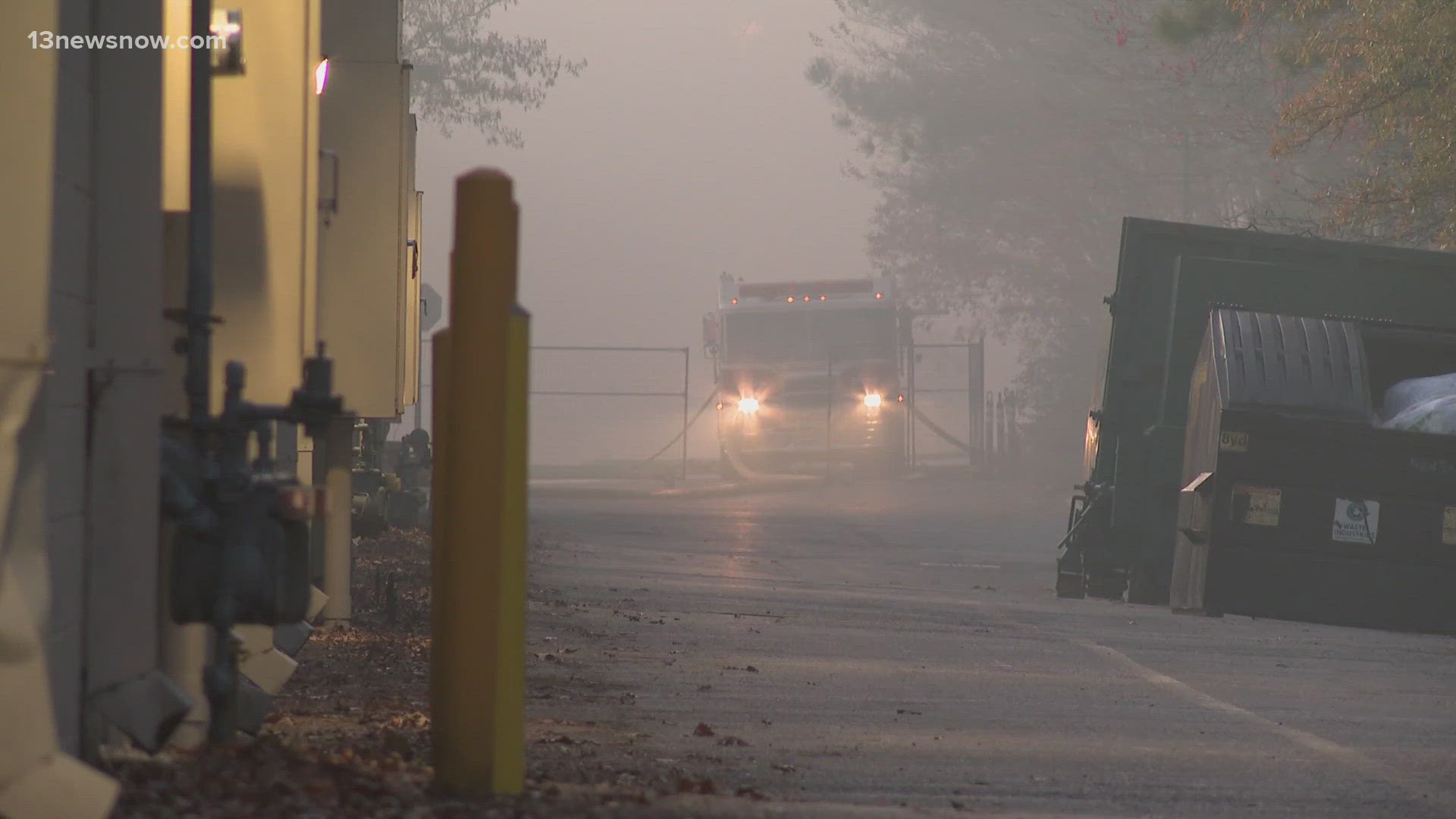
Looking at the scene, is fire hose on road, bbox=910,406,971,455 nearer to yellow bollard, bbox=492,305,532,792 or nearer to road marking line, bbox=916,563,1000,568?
road marking line, bbox=916,563,1000,568

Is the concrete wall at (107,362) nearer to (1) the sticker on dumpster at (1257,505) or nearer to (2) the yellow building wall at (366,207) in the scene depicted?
(2) the yellow building wall at (366,207)

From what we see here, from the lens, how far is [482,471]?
3.71 m

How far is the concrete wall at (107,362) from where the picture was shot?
3.91 metres

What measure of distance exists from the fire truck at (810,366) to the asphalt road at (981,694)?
1653cm

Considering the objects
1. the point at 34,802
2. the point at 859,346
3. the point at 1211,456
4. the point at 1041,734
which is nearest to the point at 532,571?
the point at 1211,456

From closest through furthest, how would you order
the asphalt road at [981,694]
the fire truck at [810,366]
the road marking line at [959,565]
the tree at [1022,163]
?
1. the asphalt road at [981,694]
2. the road marking line at [959,565]
3. the fire truck at [810,366]
4. the tree at [1022,163]

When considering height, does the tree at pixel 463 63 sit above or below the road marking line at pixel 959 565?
above

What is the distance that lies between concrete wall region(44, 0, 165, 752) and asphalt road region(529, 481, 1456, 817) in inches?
69.0

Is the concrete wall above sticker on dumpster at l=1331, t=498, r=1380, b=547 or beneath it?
above

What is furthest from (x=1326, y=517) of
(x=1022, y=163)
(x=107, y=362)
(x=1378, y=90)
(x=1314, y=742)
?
(x=1022, y=163)

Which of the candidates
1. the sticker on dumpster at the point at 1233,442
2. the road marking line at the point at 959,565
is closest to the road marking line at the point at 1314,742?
the sticker on dumpster at the point at 1233,442

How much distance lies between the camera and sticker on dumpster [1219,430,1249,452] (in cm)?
1105

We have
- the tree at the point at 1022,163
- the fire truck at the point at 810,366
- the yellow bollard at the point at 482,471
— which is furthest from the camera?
the tree at the point at 1022,163

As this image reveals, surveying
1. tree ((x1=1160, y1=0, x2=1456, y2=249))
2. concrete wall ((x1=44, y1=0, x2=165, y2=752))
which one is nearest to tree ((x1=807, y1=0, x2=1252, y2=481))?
tree ((x1=1160, y1=0, x2=1456, y2=249))
